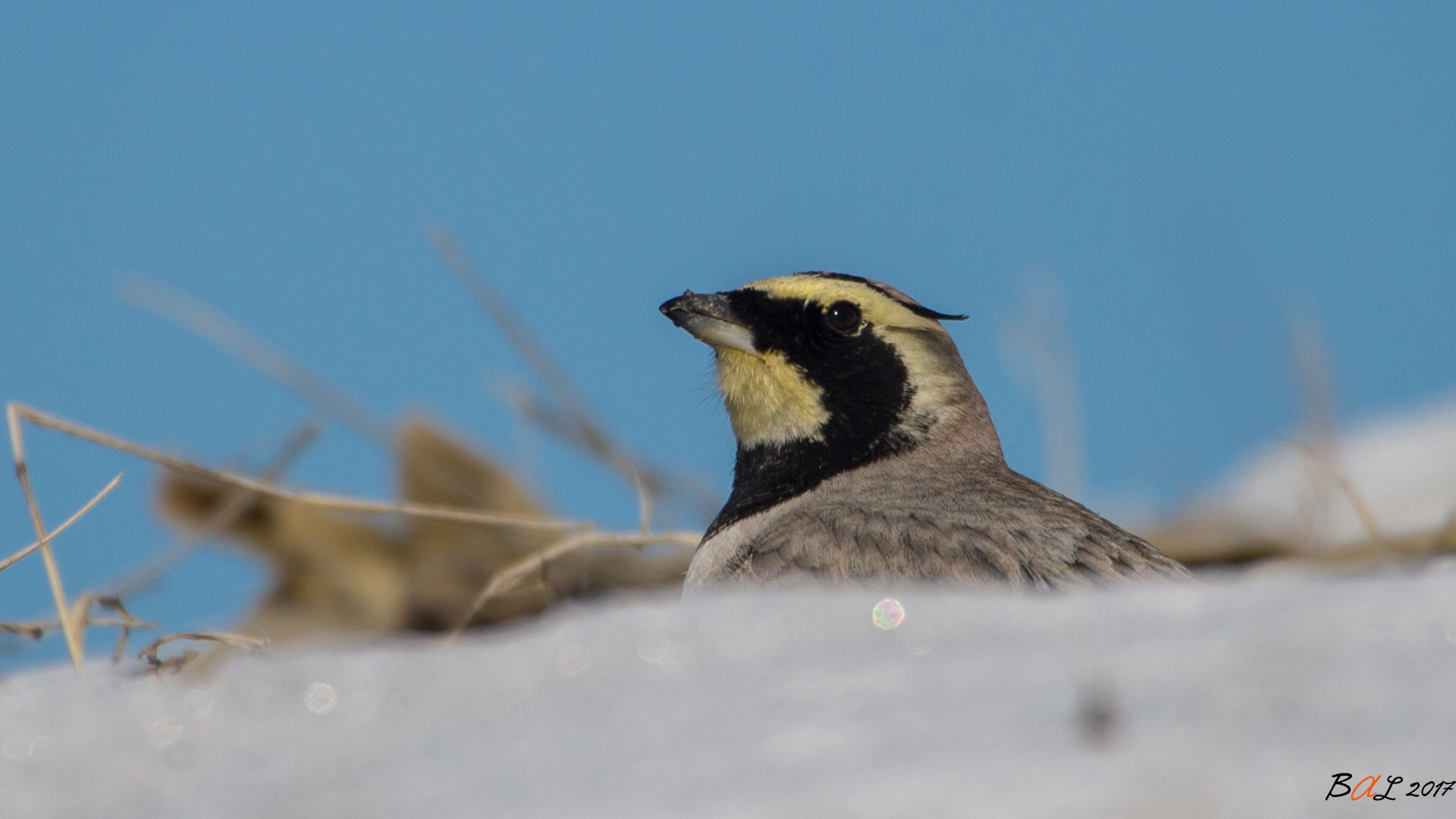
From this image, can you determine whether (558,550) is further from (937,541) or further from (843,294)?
(843,294)

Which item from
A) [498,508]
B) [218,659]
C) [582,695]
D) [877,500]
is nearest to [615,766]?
[582,695]

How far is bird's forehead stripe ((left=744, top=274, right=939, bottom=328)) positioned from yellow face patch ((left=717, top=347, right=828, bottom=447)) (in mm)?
181

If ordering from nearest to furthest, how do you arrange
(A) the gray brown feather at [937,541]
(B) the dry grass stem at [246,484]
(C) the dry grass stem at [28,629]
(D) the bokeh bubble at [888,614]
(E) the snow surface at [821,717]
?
(E) the snow surface at [821,717], (D) the bokeh bubble at [888,614], (C) the dry grass stem at [28,629], (A) the gray brown feather at [937,541], (B) the dry grass stem at [246,484]

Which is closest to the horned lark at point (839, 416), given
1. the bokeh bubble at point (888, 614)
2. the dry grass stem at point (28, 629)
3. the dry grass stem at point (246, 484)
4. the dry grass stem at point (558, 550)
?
the dry grass stem at point (558, 550)

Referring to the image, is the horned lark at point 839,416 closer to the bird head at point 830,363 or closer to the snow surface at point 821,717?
the bird head at point 830,363

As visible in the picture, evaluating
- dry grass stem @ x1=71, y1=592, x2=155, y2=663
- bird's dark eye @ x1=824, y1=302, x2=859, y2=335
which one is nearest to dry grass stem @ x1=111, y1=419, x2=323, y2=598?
dry grass stem @ x1=71, y1=592, x2=155, y2=663

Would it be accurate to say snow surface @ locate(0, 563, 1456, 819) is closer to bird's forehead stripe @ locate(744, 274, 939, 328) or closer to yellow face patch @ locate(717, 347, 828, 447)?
yellow face patch @ locate(717, 347, 828, 447)

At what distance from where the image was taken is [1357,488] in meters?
6.88

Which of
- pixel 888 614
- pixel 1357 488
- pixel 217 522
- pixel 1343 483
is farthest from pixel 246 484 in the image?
pixel 1357 488

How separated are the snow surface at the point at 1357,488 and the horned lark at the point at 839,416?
3.04ft

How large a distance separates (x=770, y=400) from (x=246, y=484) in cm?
141

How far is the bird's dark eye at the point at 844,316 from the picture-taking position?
4.13 metres

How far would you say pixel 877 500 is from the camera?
359cm

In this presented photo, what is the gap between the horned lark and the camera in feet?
11.7
